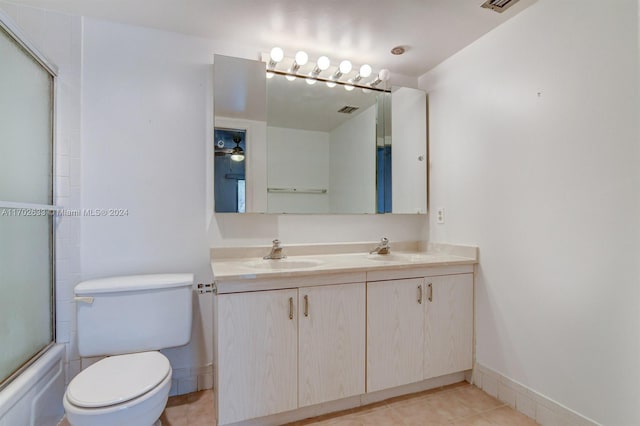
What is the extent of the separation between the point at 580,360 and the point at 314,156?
177 centimetres

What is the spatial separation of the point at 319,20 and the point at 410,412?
7.37 ft

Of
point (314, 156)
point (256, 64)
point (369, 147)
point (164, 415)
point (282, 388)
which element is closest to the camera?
point (282, 388)

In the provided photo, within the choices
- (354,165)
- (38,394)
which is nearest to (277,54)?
(354,165)

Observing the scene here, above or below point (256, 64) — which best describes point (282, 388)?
below

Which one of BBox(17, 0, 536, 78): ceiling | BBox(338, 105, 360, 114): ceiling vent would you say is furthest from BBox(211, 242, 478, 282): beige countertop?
BBox(17, 0, 536, 78): ceiling

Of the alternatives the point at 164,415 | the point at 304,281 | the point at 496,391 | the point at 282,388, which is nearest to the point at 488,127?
the point at 304,281

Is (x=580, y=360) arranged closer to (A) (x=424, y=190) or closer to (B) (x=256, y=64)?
(A) (x=424, y=190)

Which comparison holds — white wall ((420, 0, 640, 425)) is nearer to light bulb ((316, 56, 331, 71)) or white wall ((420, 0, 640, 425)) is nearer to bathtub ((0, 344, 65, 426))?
light bulb ((316, 56, 331, 71))

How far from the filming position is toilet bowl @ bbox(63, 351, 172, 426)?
3.63 feet

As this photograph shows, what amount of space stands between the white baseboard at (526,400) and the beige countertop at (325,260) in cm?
69

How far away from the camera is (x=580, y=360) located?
141cm

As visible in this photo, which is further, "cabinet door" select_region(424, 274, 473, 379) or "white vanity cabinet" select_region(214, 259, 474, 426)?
"cabinet door" select_region(424, 274, 473, 379)

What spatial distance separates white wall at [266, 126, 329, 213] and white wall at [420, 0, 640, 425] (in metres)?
0.93

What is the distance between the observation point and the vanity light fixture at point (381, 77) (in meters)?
2.21
